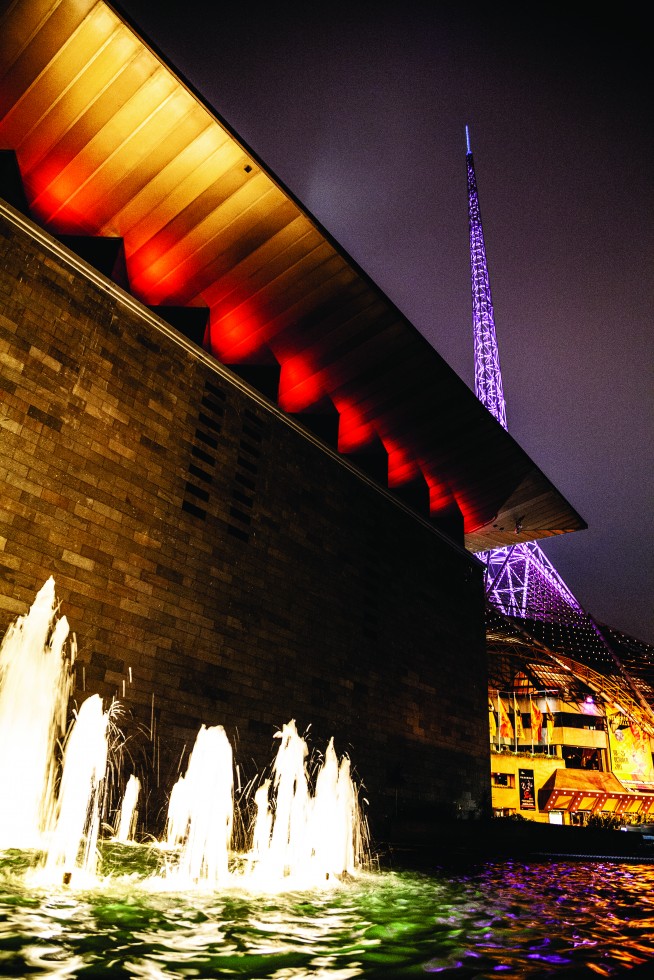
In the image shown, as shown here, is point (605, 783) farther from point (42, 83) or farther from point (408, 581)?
point (42, 83)

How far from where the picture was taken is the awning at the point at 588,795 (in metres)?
25.2

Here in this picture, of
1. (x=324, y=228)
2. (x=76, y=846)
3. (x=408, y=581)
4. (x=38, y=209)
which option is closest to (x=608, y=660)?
(x=408, y=581)

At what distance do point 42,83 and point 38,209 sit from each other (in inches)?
86.5

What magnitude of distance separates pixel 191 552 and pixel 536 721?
105ft

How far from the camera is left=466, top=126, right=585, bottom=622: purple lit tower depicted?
39781 millimetres

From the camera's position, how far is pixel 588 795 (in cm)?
2606

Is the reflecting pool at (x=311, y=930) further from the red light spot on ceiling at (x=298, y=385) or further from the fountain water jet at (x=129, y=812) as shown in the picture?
the red light spot on ceiling at (x=298, y=385)

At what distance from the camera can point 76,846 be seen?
23.5 feet

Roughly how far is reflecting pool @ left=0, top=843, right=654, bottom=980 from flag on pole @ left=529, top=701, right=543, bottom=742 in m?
31.6

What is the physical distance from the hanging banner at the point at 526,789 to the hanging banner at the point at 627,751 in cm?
743

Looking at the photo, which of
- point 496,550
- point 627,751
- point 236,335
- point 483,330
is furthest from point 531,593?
point 236,335

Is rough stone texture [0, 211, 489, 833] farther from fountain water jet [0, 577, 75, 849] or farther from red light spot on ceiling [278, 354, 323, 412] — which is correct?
red light spot on ceiling [278, 354, 323, 412]

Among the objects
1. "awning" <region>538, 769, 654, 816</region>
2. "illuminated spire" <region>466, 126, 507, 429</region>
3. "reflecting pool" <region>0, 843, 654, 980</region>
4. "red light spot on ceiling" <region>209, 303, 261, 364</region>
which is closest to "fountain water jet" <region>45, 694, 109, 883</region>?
"reflecting pool" <region>0, 843, 654, 980</region>

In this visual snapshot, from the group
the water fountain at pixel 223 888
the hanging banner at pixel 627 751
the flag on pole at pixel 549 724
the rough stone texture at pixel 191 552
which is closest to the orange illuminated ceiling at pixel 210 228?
the rough stone texture at pixel 191 552
